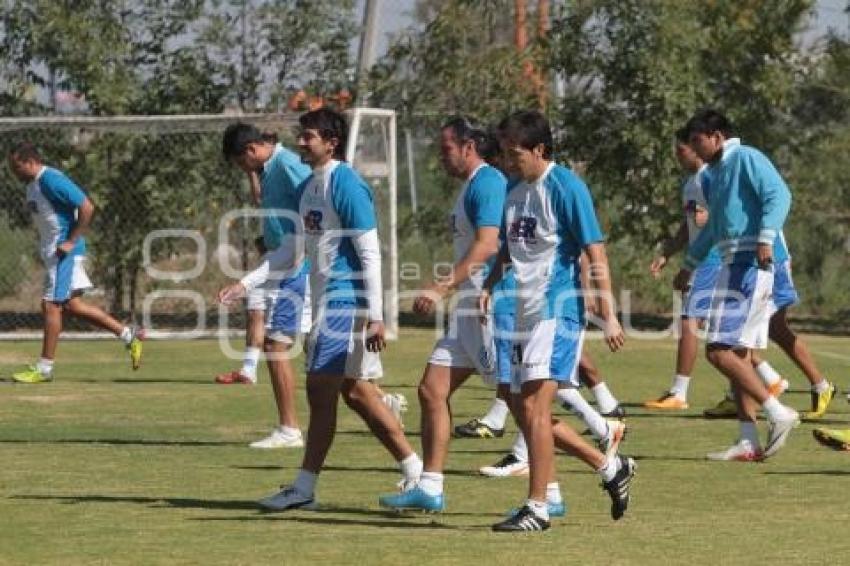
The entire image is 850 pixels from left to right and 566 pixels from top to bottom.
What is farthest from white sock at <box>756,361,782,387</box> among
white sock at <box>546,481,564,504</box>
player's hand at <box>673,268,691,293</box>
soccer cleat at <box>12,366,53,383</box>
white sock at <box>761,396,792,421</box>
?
soccer cleat at <box>12,366,53,383</box>

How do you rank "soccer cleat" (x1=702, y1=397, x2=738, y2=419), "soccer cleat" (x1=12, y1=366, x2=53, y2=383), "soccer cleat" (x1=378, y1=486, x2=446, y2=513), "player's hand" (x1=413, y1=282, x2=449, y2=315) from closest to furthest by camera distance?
"player's hand" (x1=413, y1=282, x2=449, y2=315) → "soccer cleat" (x1=378, y1=486, x2=446, y2=513) → "soccer cleat" (x1=702, y1=397, x2=738, y2=419) → "soccer cleat" (x1=12, y1=366, x2=53, y2=383)

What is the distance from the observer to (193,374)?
65.5ft

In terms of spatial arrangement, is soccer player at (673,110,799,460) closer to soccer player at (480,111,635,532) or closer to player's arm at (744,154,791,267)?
player's arm at (744,154,791,267)

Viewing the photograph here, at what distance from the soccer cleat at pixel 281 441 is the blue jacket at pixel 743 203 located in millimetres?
2987

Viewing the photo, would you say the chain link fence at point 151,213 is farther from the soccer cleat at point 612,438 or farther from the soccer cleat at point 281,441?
the soccer cleat at point 612,438

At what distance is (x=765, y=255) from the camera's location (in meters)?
12.3

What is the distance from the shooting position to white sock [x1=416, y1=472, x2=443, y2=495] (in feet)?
33.7

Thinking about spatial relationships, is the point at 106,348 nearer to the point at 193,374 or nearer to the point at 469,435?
the point at 193,374

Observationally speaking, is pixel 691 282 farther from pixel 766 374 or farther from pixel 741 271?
pixel 741 271

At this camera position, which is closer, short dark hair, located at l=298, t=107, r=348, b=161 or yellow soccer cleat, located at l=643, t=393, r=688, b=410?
short dark hair, located at l=298, t=107, r=348, b=161

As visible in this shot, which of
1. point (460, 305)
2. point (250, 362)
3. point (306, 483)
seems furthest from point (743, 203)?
point (250, 362)

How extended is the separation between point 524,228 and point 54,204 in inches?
384

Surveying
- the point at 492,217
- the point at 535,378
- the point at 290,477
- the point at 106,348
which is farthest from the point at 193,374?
the point at 535,378

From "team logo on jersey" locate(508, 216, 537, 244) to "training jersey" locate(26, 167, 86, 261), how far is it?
9436mm
